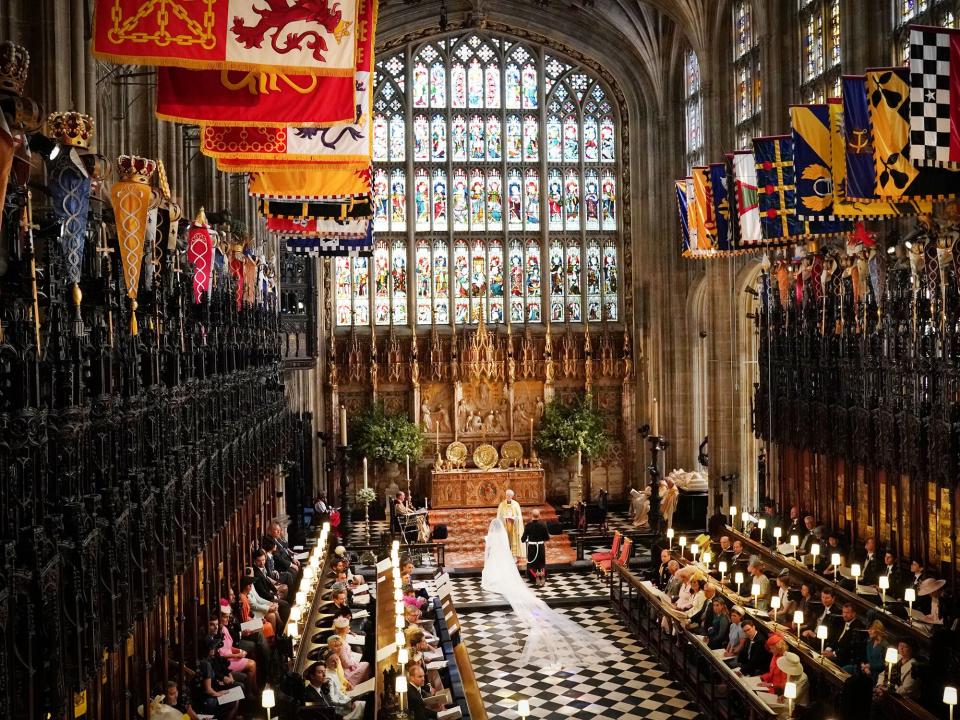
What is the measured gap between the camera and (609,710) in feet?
39.4

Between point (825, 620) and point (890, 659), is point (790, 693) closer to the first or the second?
point (890, 659)

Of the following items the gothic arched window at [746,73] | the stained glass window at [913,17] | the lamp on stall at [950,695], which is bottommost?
the lamp on stall at [950,695]

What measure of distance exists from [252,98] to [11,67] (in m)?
2.55

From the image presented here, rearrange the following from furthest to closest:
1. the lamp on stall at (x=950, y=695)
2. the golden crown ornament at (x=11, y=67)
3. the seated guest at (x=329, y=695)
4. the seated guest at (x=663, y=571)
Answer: the seated guest at (x=663, y=571) → the seated guest at (x=329, y=695) → the lamp on stall at (x=950, y=695) → the golden crown ornament at (x=11, y=67)

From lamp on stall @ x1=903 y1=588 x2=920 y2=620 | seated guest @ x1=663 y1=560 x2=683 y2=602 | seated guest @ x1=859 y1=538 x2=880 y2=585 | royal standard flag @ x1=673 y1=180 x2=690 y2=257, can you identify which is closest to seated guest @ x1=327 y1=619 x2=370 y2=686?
seated guest @ x1=663 y1=560 x2=683 y2=602

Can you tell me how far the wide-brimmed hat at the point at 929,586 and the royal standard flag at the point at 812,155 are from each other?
508cm

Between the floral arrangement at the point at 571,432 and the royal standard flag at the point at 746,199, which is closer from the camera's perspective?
the royal standard flag at the point at 746,199

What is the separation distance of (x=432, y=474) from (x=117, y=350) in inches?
698

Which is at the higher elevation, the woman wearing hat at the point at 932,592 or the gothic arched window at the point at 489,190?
the gothic arched window at the point at 489,190

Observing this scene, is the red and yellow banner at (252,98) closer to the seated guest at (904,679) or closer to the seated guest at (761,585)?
the seated guest at (904,679)

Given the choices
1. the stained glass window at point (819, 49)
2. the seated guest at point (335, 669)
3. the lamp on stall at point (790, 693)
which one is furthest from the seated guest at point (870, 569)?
the stained glass window at point (819, 49)

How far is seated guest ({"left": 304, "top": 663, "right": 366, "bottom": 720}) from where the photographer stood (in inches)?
380

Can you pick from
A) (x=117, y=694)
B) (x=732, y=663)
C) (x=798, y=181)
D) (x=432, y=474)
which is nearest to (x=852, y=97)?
(x=798, y=181)

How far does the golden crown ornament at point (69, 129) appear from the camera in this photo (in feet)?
20.1
